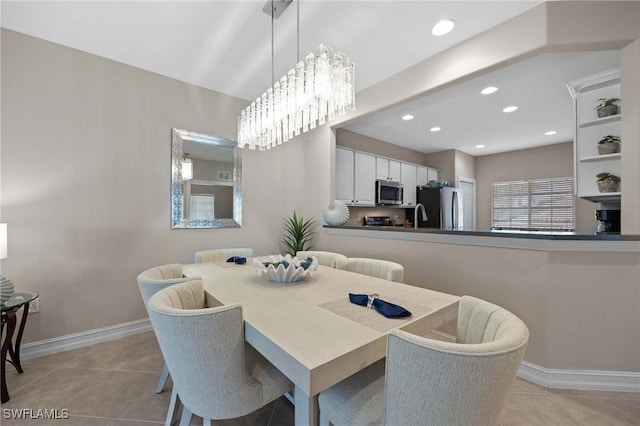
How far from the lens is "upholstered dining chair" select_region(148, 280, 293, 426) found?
0.98 meters

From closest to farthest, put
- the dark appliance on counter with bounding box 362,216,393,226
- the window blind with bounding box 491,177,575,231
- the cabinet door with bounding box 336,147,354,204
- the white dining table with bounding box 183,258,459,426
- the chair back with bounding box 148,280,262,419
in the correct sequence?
1. the white dining table with bounding box 183,258,459,426
2. the chair back with bounding box 148,280,262,419
3. the cabinet door with bounding box 336,147,354,204
4. the dark appliance on counter with bounding box 362,216,393,226
5. the window blind with bounding box 491,177,575,231

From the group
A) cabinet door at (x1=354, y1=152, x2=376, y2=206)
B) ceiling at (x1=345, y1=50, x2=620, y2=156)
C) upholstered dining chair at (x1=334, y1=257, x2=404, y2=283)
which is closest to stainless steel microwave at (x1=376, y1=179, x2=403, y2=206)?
cabinet door at (x1=354, y1=152, x2=376, y2=206)

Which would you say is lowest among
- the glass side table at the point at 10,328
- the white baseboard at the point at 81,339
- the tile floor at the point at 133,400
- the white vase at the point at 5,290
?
the tile floor at the point at 133,400

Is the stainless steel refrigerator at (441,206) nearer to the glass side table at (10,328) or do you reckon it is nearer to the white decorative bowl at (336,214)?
the white decorative bowl at (336,214)

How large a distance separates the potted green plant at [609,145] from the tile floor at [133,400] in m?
1.79

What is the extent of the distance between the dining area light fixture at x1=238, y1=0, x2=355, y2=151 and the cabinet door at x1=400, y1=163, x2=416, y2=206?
338 centimetres

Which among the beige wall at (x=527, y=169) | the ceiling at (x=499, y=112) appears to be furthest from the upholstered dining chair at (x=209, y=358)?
the beige wall at (x=527, y=169)

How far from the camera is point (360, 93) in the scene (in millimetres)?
3232

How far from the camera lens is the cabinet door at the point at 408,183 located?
5082 mm

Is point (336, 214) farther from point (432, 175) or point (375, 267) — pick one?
point (432, 175)

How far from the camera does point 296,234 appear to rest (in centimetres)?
361

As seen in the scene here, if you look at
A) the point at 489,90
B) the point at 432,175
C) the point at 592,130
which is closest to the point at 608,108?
the point at 592,130

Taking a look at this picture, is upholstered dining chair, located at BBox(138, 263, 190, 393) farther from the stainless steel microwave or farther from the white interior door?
the white interior door

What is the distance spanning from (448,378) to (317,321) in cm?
54
